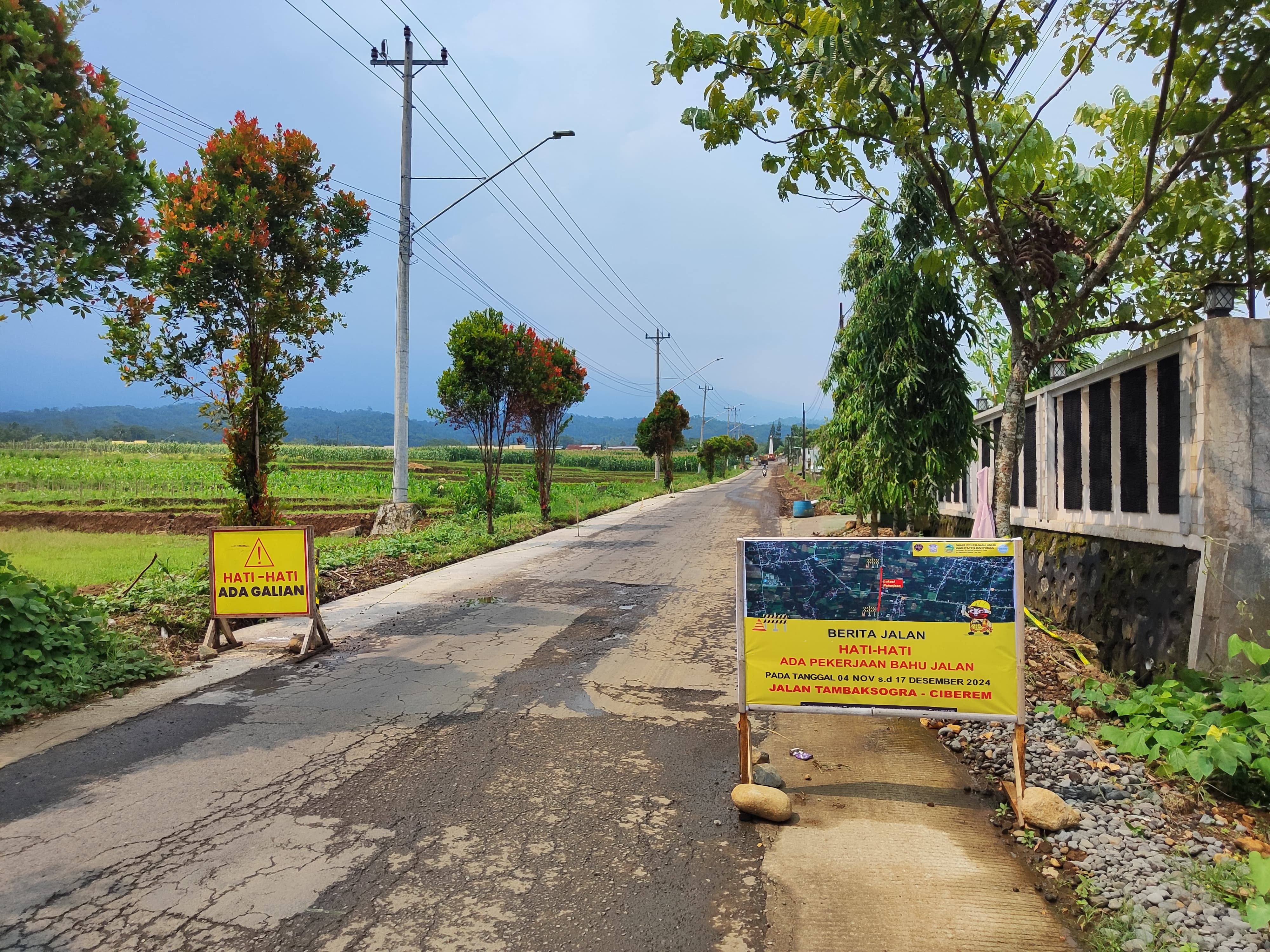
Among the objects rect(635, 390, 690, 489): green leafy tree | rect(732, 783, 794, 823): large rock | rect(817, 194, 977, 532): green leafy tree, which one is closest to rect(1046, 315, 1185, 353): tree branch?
rect(817, 194, 977, 532): green leafy tree

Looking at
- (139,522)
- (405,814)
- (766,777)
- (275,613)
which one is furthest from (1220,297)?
(139,522)

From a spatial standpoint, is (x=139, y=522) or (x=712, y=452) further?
(x=712, y=452)

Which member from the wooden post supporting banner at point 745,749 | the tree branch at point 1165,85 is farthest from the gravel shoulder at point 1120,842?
the tree branch at point 1165,85

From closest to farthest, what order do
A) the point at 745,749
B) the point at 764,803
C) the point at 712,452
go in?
the point at 764,803, the point at 745,749, the point at 712,452

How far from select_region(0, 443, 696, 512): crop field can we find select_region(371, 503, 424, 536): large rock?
5547 mm

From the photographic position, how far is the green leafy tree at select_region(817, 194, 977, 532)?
35.8 feet

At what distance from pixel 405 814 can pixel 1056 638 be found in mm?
5969

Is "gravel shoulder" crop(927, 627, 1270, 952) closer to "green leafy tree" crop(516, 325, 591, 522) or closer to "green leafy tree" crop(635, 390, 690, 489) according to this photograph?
"green leafy tree" crop(516, 325, 591, 522)

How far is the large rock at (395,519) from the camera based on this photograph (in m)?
16.5

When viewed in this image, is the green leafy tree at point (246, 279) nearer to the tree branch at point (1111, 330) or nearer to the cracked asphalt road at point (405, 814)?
the cracked asphalt road at point (405, 814)

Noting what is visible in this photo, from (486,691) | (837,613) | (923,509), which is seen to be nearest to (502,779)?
(486,691)

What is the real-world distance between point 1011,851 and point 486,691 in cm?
387

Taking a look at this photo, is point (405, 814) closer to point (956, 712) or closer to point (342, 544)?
point (956, 712)

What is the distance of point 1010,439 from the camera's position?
6406 mm
